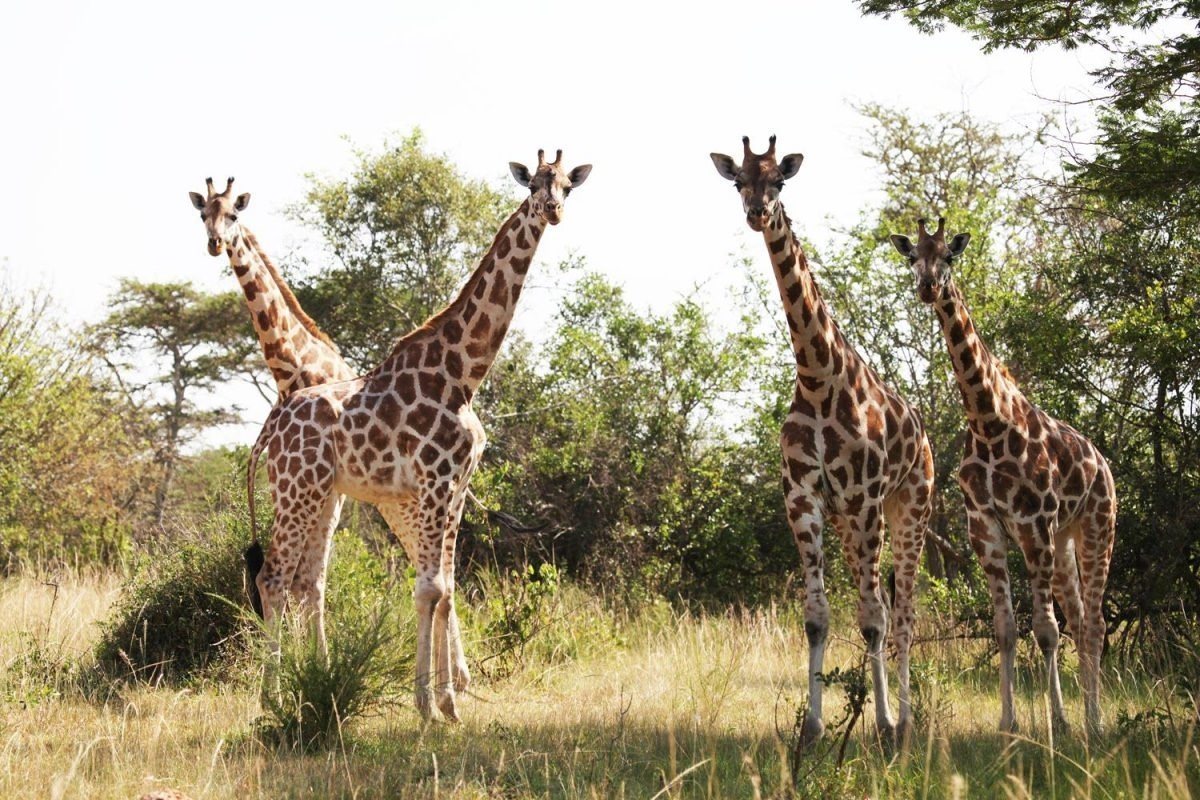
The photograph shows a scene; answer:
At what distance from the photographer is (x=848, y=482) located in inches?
298

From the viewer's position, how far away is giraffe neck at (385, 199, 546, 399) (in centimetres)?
879

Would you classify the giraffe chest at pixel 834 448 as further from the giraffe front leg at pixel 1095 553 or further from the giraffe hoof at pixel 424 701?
the giraffe hoof at pixel 424 701

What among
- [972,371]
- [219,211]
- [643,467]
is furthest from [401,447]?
[643,467]

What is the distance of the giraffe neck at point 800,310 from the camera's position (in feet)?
25.1

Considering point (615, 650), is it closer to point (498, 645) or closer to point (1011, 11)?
point (498, 645)

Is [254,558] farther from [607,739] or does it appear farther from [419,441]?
[607,739]

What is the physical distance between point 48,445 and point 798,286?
564 inches

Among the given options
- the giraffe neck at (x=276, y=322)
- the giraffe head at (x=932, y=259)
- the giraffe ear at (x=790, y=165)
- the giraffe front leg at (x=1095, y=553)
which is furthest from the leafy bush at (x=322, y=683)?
the giraffe front leg at (x=1095, y=553)

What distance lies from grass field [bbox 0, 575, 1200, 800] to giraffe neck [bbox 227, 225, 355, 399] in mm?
2251

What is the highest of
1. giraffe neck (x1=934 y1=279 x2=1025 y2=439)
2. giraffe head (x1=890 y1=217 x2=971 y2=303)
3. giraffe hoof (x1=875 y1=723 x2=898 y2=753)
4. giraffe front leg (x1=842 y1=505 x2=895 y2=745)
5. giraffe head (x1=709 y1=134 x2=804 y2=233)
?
giraffe head (x1=709 y1=134 x2=804 y2=233)

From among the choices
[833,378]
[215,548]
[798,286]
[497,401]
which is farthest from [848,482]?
[497,401]

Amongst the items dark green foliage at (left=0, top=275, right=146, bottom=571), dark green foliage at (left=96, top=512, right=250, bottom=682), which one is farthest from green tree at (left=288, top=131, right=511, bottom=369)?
dark green foliage at (left=96, top=512, right=250, bottom=682)

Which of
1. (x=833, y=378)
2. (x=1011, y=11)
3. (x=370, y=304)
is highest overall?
(x=370, y=304)

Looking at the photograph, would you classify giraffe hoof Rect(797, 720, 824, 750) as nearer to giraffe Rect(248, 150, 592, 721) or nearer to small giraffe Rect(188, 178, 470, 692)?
giraffe Rect(248, 150, 592, 721)
